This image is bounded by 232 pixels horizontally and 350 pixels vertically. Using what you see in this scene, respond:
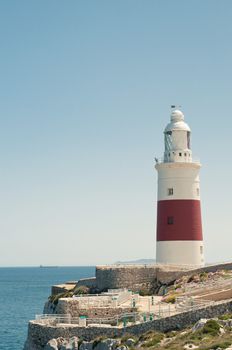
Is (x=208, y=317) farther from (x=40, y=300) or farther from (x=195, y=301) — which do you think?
(x=40, y=300)

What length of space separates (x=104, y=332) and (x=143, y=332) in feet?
7.33

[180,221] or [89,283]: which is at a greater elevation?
[180,221]

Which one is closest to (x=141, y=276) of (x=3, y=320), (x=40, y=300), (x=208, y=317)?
(x=208, y=317)

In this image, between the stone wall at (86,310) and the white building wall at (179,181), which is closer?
the stone wall at (86,310)

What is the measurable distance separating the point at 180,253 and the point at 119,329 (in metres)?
16.6

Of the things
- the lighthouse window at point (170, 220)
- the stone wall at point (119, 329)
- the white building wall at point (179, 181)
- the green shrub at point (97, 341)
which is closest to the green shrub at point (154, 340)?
the stone wall at point (119, 329)

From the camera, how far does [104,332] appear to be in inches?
1185

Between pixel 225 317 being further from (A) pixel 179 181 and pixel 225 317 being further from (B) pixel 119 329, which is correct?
(A) pixel 179 181

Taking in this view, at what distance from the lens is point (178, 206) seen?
4597 centimetres

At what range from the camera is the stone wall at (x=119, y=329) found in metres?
28.2

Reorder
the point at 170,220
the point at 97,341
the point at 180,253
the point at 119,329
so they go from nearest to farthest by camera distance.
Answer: the point at 97,341 < the point at 119,329 < the point at 180,253 < the point at 170,220

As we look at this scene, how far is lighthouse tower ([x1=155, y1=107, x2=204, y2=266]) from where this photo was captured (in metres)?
45.7

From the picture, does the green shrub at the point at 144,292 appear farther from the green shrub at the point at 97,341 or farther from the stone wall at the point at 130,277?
the green shrub at the point at 97,341

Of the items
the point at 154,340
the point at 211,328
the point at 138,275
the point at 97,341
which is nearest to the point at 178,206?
the point at 138,275
